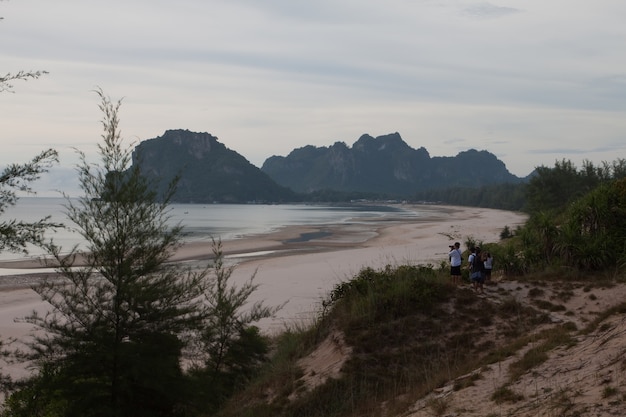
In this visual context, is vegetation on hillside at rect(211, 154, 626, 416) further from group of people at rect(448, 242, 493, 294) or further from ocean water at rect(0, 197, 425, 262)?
ocean water at rect(0, 197, 425, 262)

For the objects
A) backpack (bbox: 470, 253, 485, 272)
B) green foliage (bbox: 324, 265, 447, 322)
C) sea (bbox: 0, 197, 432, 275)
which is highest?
backpack (bbox: 470, 253, 485, 272)

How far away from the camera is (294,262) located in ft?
137

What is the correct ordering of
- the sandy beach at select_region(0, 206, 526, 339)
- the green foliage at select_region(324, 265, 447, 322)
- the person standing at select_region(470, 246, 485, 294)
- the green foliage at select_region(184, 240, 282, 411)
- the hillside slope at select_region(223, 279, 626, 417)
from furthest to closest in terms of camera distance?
the sandy beach at select_region(0, 206, 526, 339), the person standing at select_region(470, 246, 485, 294), the green foliage at select_region(184, 240, 282, 411), the green foliage at select_region(324, 265, 447, 322), the hillside slope at select_region(223, 279, 626, 417)

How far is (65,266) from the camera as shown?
10547 mm

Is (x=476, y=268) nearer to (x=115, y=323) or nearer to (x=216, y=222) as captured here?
(x=115, y=323)

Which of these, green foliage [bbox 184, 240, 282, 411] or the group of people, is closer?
green foliage [bbox 184, 240, 282, 411]

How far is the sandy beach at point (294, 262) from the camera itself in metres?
25.8

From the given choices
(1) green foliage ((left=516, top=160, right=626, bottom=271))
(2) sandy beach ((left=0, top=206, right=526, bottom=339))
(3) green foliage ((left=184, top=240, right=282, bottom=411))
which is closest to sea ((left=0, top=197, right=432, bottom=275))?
(2) sandy beach ((left=0, top=206, right=526, bottom=339))

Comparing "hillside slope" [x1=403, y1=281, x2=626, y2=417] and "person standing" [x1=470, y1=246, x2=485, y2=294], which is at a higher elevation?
"person standing" [x1=470, y1=246, x2=485, y2=294]

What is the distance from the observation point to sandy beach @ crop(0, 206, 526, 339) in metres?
25.8

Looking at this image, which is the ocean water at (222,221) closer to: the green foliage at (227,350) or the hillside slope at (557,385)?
the green foliage at (227,350)

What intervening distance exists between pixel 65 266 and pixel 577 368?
9.25 metres

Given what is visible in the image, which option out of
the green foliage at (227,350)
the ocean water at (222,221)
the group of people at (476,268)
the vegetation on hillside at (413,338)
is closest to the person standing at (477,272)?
the group of people at (476,268)

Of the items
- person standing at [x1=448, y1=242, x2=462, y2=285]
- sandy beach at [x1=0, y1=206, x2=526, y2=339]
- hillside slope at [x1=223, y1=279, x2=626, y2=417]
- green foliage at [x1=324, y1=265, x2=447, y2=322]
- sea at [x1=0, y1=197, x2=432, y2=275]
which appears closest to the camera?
hillside slope at [x1=223, y1=279, x2=626, y2=417]
